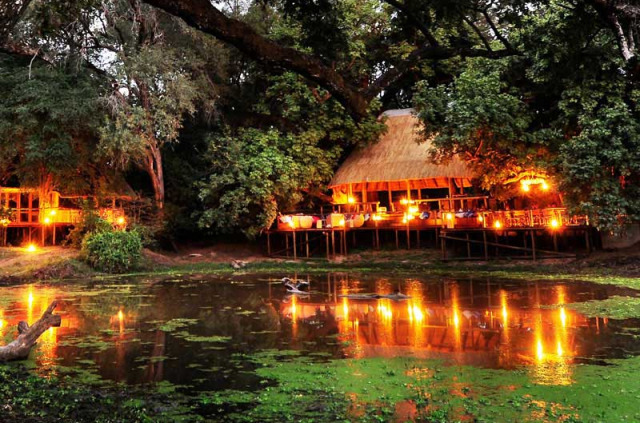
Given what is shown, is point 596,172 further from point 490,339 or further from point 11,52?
point 11,52

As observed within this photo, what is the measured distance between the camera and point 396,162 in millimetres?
21266

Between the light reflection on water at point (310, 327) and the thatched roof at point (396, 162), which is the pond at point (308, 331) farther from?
the thatched roof at point (396, 162)

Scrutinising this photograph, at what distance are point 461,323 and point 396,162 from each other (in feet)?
43.9

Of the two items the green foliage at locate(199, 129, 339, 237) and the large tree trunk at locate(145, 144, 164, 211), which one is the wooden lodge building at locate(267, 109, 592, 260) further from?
the large tree trunk at locate(145, 144, 164, 211)

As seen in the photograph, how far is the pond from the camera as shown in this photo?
5.97 meters

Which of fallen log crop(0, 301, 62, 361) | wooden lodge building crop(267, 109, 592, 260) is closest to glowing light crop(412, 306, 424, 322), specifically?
fallen log crop(0, 301, 62, 361)

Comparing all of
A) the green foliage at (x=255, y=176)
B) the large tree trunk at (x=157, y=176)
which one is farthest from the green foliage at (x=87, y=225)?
the green foliage at (x=255, y=176)

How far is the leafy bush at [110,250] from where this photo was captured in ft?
58.2

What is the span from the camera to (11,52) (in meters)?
18.1

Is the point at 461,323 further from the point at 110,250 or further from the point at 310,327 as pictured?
the point at 110,250

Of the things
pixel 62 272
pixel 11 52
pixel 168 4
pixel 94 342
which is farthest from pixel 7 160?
pixel 168 4

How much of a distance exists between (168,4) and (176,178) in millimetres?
19199

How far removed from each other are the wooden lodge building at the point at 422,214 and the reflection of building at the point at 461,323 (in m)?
5.47

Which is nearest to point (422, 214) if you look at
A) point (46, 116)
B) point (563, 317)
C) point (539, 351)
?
point (563, 317)
